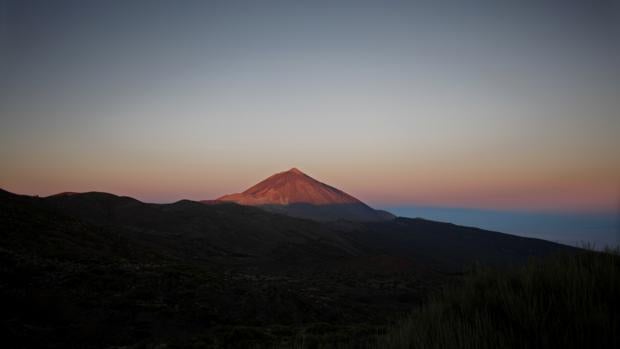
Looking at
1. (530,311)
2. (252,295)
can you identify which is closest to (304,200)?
(252,295)

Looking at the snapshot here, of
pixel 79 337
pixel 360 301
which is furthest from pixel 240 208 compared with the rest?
pixel 79 337

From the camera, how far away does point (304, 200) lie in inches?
6649

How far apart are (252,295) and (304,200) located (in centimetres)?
14876

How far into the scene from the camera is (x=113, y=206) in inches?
2662

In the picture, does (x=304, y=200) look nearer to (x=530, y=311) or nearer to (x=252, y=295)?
(x=252, y=295)

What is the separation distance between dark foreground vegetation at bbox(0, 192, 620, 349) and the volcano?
8909cm

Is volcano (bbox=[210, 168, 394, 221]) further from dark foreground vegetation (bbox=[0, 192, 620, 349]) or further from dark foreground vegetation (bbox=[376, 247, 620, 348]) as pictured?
dark foreground vegetation (bbox=[376, 247, 620, 348])

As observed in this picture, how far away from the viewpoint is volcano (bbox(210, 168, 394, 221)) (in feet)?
509

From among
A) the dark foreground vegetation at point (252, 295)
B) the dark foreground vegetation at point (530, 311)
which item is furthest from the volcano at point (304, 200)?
the dark foreground vegetation at point (530, 311)

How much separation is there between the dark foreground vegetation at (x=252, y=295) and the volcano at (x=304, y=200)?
292 feet

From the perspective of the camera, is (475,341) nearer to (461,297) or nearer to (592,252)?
(461,297)

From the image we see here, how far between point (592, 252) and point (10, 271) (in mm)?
23537

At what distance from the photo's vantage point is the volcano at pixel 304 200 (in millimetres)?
155000

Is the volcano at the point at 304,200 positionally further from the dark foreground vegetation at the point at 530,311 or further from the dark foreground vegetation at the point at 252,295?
the dark foreground vegetation at the point at 530,311
